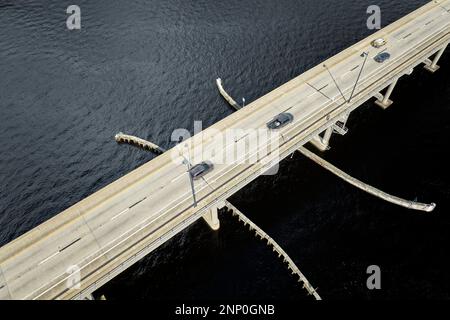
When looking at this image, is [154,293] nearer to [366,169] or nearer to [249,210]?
[249,210]

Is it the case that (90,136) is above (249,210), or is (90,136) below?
above

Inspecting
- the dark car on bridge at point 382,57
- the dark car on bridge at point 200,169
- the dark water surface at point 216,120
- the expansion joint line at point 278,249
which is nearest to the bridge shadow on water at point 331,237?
the dark water surface at point 216,120

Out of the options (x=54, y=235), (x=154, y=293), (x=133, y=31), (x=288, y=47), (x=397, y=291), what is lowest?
(x=397, y=291)

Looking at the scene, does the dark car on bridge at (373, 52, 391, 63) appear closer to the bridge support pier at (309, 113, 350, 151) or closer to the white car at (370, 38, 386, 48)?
the white car at (370, 38, 386, 48)

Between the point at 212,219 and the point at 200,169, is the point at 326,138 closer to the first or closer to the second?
the point at 212,219

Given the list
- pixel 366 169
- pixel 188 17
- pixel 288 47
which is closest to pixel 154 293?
pixel 366 169

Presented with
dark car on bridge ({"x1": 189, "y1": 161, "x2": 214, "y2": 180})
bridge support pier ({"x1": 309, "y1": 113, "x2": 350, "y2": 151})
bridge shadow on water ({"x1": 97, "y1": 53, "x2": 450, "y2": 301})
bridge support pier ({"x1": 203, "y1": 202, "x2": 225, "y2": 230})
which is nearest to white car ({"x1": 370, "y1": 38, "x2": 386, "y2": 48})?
bridge support pier ({"x1": 309, "y1": 113, "x2": 350, "y2": 151})
